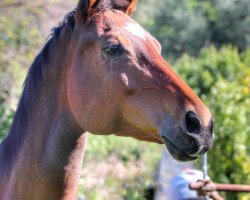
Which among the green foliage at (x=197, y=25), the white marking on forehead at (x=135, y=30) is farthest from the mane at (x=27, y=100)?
the green foliage at (x=197, y=25)

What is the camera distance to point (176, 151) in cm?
312

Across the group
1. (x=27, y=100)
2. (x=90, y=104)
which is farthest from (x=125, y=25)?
(x=27, y=100)

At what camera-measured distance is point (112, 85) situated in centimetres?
334

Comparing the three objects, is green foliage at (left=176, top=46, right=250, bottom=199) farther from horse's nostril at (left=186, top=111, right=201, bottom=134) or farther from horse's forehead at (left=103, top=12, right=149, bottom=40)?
horse's nostril at (left=186, top=111, right=201, bottom=134)

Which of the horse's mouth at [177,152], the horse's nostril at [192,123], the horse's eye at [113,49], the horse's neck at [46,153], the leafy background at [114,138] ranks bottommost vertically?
the leafy background at [114,138]

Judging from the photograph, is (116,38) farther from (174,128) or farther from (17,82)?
(17,82)

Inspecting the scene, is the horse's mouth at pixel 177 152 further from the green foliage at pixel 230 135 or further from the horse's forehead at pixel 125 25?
the green foliage at pixel 230 135

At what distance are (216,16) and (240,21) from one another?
1884 millimetres

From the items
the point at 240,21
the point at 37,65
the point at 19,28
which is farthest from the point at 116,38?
the point at 240,21

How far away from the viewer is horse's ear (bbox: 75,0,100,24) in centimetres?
351

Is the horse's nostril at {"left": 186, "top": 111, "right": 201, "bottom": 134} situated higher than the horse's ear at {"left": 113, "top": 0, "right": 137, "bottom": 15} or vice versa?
the horse's ear at {"left": 113, "top": 0, "right": 137, "bottom": 15}

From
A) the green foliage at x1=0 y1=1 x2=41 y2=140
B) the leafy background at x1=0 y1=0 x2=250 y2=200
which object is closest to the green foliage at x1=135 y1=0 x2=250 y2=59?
the leafy background at x1=0 y1=0 x2=250 y2=200

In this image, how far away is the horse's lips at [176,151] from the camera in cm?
311

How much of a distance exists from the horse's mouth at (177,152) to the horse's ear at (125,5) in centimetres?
89
